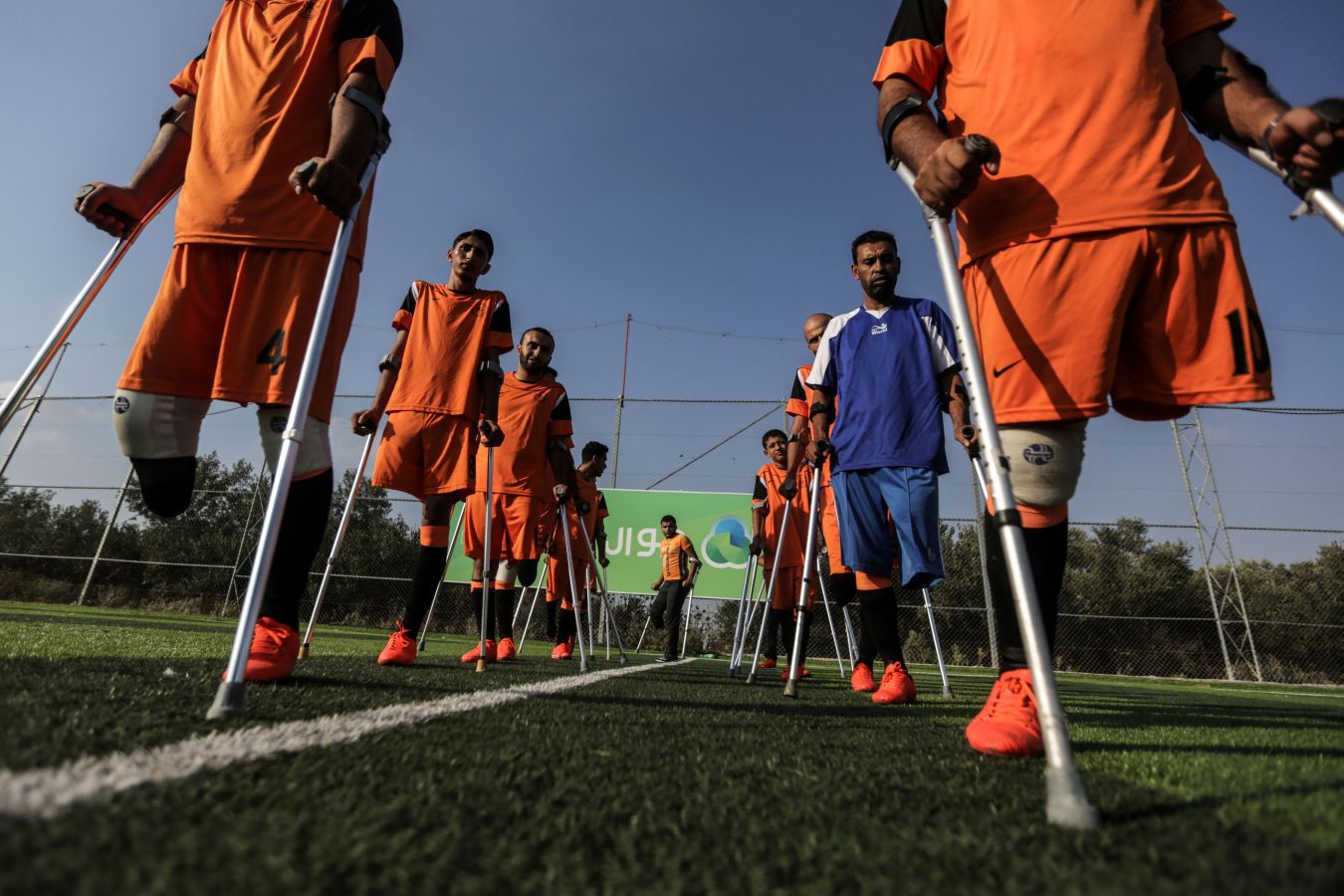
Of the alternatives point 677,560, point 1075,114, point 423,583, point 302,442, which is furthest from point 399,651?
point 677,560

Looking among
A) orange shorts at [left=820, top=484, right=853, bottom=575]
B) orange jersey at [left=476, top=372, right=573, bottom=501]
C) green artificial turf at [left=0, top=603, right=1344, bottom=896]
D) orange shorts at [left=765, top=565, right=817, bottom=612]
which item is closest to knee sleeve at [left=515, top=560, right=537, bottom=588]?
orange jersey at [left=476, top=372, right=573, bottom=501]

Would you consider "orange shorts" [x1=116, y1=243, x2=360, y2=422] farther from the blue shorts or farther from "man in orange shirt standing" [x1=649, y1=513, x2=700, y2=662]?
"man in orange shirt standing" [x1=649, y1=513, x2=700, y2=662]

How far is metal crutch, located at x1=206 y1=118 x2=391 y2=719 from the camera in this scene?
1419 millimetres

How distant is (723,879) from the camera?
757 millimetres

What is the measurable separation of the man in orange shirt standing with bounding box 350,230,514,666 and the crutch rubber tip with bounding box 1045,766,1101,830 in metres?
3.32

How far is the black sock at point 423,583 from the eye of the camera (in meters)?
3.70

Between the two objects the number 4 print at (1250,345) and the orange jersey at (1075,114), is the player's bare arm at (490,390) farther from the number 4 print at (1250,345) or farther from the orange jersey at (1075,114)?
the number 4 print at (1250,345)

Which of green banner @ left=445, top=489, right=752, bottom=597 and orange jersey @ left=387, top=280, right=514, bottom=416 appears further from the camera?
green banner @ left=445, top=489, right=752, bottom=597

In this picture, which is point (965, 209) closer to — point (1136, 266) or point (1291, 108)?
point (1136, 266)

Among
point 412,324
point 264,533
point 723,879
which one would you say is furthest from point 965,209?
point 412,324

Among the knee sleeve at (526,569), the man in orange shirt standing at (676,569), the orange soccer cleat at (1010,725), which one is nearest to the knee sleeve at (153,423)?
the orange soccer cleat at (1010,725)

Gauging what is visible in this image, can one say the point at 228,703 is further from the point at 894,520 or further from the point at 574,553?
the point at 574,553

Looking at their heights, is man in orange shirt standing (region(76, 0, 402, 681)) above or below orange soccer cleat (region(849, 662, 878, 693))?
above

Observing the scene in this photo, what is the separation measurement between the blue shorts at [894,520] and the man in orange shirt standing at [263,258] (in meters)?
2.45
